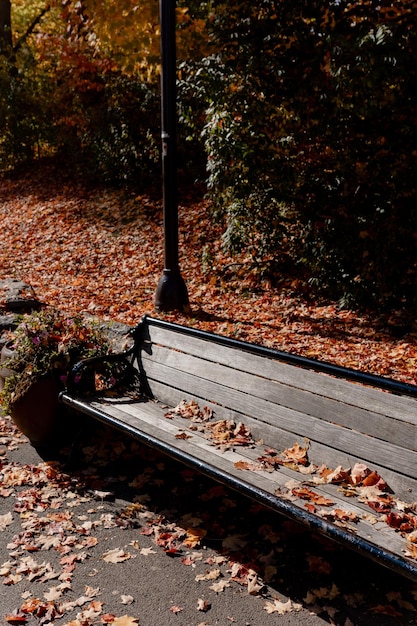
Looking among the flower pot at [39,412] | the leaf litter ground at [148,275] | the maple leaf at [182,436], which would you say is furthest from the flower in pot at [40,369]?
the leaf litter ground at [148,275]

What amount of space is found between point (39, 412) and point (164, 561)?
1697 millimetres

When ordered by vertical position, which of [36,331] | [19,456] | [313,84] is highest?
[313,84]

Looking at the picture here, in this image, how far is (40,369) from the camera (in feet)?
15.6

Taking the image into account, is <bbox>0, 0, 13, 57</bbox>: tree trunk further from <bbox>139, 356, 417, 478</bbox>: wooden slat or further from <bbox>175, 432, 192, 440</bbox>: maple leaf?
<bbox>175, 432, 192, 440</bbox>: maple leaf

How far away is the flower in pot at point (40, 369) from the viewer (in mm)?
4684

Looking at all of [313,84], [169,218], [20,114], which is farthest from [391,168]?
[20,114]

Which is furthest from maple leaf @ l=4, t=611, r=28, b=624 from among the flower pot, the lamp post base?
the lamp post base

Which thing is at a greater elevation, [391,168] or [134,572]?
[391,168]

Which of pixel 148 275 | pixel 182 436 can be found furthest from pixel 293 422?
pixel 148 275

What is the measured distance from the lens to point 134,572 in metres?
3.36

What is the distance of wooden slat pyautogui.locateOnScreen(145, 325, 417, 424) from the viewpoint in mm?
3299

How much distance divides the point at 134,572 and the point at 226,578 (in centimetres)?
48

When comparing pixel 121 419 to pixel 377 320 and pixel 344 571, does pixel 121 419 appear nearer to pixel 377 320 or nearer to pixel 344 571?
pixel 344 571

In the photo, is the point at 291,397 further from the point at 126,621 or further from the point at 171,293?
the point at 171,293
